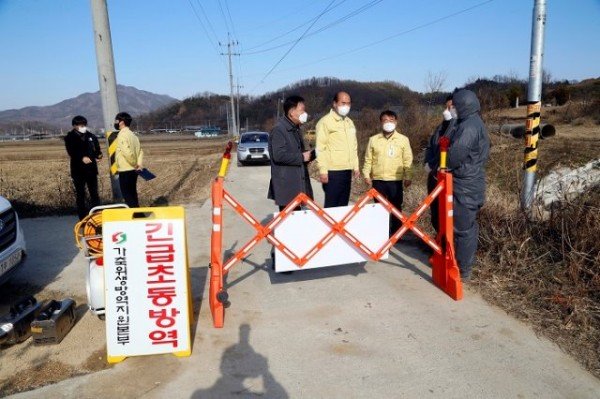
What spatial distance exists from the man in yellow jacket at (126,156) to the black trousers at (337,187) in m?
3.47

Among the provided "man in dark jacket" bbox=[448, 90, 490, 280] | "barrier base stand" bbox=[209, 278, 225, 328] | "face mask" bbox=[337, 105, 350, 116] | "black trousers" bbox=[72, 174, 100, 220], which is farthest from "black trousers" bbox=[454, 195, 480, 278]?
"black trousers" bbox=[72, 174, 100, 220]

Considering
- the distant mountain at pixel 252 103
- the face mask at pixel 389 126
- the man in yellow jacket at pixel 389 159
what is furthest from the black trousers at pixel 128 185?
the distant mountain at pixel 252 103

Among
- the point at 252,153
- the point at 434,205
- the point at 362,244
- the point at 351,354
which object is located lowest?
the point at 351,354

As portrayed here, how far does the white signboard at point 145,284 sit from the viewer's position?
9.53 ft

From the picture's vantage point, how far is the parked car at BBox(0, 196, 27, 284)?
156 inches

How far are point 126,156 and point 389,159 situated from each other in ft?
13.9

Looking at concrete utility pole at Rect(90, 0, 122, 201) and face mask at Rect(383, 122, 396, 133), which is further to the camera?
concrete utility pole at Rect(90, 0, 122, 201)

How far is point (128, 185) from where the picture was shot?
680cm

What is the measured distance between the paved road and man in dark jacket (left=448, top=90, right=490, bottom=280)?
0.58m

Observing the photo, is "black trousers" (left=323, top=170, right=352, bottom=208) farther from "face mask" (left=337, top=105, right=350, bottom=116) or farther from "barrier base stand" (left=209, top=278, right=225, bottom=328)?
"barrier base stand" (left=209, top=278, right=225, bottom=328)

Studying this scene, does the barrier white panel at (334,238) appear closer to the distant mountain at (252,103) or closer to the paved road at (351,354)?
the paved road at (351,354)

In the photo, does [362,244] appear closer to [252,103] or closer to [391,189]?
[391,189]

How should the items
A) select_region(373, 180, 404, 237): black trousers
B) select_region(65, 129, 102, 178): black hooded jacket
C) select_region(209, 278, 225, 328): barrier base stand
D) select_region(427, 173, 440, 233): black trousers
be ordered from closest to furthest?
select_region(209, 278, 225, 328): barrier base stand, select_region(427, 173, 440, 233): black trousers, select_region(373, 180, 404, 237): black trousers, select_region(65, 129, 102, 178): black hooded jacket

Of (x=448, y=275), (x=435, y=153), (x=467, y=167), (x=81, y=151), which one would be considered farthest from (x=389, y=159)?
(x=81, y=151)
